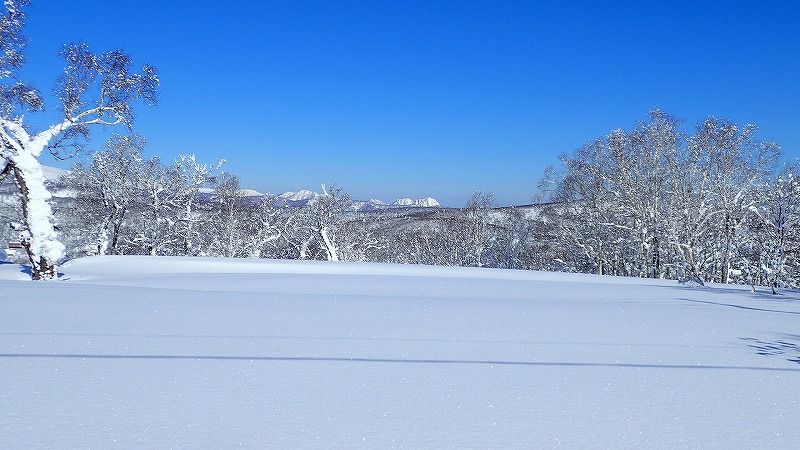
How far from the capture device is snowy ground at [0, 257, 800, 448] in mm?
2408

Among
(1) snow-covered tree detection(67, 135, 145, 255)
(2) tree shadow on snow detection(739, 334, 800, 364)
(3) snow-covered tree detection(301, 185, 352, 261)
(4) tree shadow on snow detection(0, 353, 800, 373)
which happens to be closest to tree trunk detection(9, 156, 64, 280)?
(4) tree shadow on snow detection(0, 353, 800, 373)

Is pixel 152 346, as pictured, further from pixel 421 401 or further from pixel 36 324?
pixel 421 401

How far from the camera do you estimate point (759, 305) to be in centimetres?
750

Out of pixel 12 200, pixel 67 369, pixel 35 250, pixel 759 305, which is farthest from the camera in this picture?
pixel 12 200

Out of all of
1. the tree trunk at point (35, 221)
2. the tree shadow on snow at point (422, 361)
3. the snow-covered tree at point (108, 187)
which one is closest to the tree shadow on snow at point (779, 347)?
the tree shadow on snow at point (422, 361)

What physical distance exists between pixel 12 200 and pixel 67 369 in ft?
54.9

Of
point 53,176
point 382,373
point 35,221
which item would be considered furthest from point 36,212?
point 53,176

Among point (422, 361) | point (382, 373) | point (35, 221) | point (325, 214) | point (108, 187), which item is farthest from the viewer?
point (325, 214)

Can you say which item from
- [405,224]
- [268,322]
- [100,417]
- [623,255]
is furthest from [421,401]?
[405,224]

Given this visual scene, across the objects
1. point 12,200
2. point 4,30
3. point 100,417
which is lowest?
point 100,417

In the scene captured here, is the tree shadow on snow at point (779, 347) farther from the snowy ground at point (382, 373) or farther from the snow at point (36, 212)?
the snow at point (36, 212)

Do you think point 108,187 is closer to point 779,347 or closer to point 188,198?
point 188,198

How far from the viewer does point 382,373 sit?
11.0 feet

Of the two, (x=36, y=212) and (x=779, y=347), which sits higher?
(x=36, y=212)
